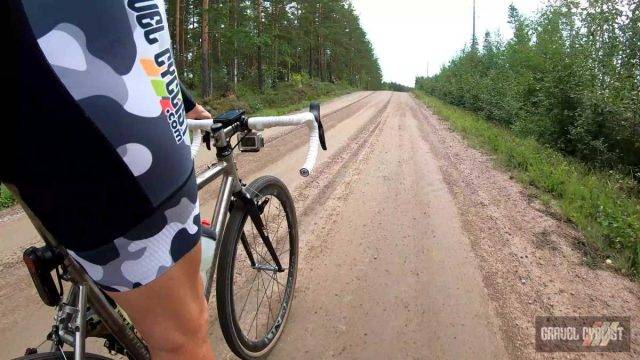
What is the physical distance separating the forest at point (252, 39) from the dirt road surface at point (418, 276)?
1299 centimetres

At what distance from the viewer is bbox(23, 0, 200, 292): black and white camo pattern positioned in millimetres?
656

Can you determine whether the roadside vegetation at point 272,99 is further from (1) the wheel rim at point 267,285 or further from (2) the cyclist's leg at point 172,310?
(2) the cyclist's leg at point 172,310

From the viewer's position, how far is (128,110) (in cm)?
73

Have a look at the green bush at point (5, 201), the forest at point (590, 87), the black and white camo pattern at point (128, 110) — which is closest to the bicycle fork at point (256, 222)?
the black and white camo pattern at point (128, 110)

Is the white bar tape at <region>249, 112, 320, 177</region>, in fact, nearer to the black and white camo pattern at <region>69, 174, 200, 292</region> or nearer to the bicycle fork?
the bicycle fork

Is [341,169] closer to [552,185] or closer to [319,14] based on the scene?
[552,185]

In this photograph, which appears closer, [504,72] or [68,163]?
[68,163]

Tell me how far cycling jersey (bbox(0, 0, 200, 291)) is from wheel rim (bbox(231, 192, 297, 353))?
1.15 meters

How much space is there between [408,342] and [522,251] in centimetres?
167

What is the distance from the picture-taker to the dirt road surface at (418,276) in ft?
7.47

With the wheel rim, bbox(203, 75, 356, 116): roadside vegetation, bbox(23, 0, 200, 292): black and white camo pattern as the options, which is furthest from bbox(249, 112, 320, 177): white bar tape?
bbox(203, 75, 356, 116): roadside vegetation

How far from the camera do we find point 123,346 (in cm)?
111

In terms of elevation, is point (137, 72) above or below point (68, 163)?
above

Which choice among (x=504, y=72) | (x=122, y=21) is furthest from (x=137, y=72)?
(x=504, y=72)
